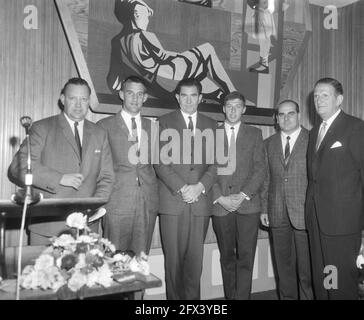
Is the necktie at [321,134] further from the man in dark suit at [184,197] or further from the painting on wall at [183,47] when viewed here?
the painting on wall at [183,47]

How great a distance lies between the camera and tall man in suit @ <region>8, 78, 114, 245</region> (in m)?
2.66

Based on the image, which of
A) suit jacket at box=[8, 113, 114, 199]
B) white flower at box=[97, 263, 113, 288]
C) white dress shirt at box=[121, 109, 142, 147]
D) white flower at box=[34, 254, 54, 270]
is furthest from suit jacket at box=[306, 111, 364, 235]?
white flower at box=[34, 254, 54, 270]

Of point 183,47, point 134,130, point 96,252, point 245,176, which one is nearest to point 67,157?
point 134,130

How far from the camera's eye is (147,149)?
3082 mm

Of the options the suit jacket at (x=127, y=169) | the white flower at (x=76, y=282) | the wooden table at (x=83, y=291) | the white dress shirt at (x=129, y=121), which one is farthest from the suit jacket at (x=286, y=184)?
the white flower at (x=76, y=282)

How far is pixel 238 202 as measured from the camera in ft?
10.7

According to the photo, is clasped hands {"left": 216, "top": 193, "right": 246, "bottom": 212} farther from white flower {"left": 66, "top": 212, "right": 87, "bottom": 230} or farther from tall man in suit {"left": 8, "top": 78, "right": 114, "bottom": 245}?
white flower {"left": 66, "top": 212, "right": 87, "bottom": 230}

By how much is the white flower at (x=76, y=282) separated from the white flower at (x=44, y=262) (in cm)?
12

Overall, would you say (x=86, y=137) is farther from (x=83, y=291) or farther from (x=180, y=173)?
(x=83, y=291)

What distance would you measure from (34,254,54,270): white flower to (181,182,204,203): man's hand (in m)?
1.42

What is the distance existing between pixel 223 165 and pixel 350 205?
43.1 inches

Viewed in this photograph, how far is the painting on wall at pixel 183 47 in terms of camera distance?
327 cm

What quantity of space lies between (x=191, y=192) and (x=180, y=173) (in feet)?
0.65
